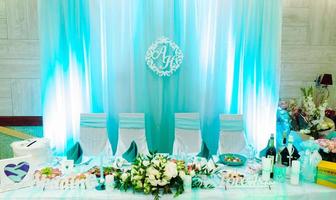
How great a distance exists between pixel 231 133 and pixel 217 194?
154 centimetres

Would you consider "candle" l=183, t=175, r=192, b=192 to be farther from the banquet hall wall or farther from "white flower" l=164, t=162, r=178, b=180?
the banquet hall wall

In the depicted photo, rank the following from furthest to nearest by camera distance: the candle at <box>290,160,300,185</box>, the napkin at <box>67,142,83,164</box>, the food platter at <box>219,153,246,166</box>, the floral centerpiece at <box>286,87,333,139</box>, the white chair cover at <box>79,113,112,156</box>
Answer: the white chair cover at <box>79,113,112,156</box> < the floral centerpiece at <box>286,87,333,139</box> < the napkin at <box>67,142,83,164</box> < the food platter at <box>219,153,246,166</box> < the candle at <box>290,160,300,185</box>

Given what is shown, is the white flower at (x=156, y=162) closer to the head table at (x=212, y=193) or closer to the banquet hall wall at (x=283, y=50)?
the head table at (x=212, y=193)

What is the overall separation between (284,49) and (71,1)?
2768mm

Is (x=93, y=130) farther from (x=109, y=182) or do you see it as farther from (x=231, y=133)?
(x=231, y=133)

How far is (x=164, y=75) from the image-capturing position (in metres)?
3.30

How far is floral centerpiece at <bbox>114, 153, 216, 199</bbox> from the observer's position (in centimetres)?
173

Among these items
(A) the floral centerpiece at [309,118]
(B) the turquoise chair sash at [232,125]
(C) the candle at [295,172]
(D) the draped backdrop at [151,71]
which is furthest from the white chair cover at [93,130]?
(A) the floral centerpiece at [309,118]

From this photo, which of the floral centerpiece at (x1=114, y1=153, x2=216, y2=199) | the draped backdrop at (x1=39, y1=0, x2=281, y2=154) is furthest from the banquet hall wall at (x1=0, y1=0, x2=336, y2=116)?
the floral centerpiece at (x1=114, y1=153, x2=216, y2=199)

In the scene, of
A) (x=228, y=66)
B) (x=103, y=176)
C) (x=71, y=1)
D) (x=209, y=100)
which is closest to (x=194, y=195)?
(x=103, y=176)

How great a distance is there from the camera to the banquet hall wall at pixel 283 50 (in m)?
3.24

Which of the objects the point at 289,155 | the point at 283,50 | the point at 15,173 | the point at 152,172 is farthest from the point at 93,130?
the point at 283,50

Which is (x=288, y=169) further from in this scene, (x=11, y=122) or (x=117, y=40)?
(x=11, y=122)

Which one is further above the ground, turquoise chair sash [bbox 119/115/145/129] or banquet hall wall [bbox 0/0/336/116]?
banquet hall wall [bbox 0/0/336/116]
